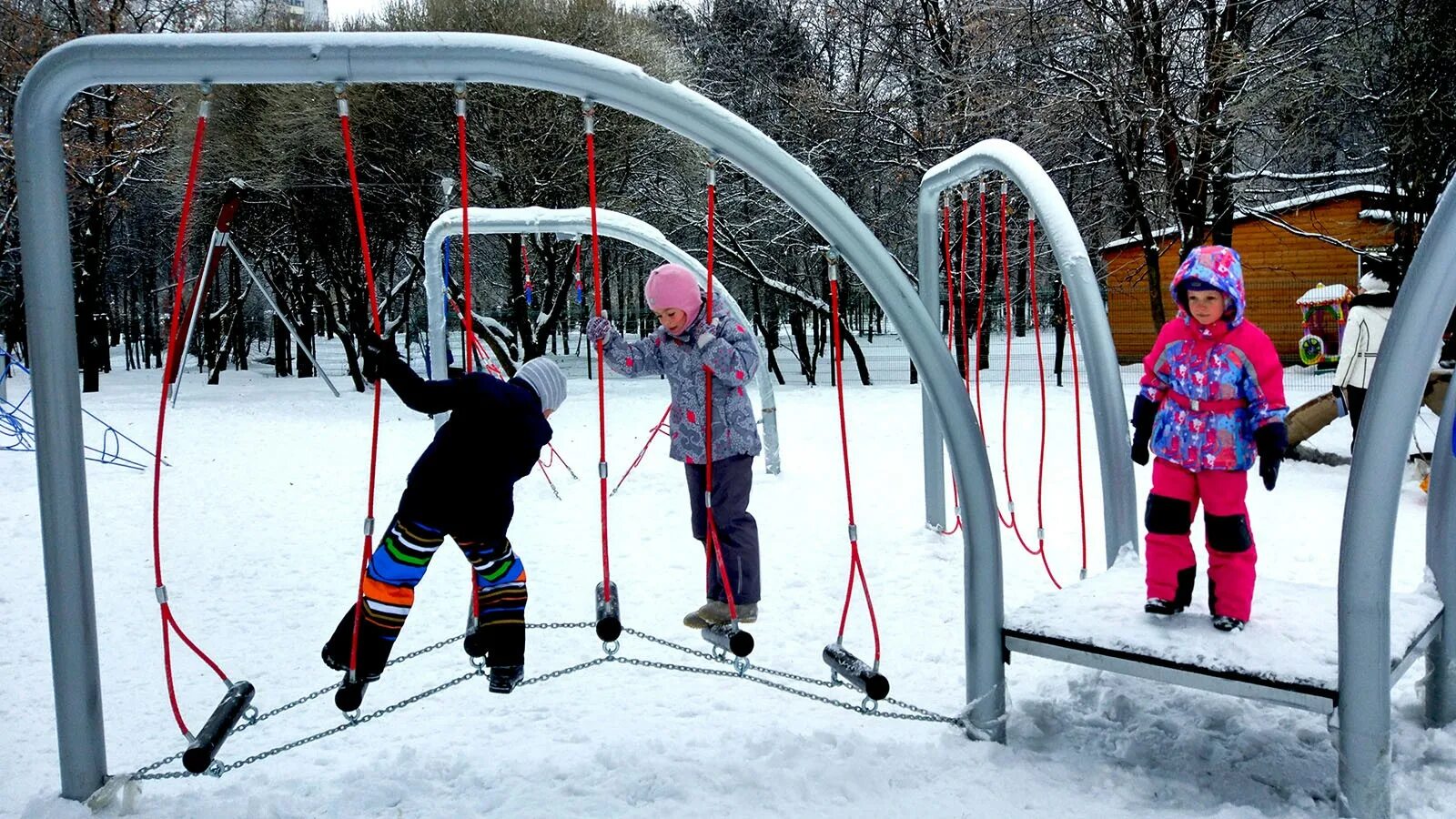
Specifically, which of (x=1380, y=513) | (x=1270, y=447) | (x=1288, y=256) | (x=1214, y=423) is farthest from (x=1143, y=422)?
(x=1288, y=256)

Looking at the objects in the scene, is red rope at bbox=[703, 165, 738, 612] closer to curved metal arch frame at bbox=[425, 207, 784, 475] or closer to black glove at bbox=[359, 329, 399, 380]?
black glove at bbox=[359, 329, 399, 380]

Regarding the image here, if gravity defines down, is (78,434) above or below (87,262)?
below

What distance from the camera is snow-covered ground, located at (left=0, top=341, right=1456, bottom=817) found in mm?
3059

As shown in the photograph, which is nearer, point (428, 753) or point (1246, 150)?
point (428, 753)

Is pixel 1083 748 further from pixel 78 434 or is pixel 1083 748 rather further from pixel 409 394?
pixel 78 434

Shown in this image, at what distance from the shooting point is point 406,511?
3209mm

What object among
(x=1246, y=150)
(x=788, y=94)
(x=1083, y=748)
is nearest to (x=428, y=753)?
(x=1083, y=748)

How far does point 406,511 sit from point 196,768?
909mm

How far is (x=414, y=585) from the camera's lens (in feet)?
10.7

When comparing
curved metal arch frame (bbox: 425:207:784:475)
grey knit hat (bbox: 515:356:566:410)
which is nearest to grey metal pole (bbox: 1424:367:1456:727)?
grey knit hat (bbox: 515:356:566:410)

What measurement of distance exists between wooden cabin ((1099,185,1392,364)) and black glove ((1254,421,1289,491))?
1531 cm

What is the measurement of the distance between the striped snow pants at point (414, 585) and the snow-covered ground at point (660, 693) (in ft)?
1.26

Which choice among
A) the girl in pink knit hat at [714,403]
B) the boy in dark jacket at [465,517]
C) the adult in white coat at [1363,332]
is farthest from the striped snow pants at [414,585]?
the adult in white coat at [1363,332]

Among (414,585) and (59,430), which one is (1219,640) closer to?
(414,585)
